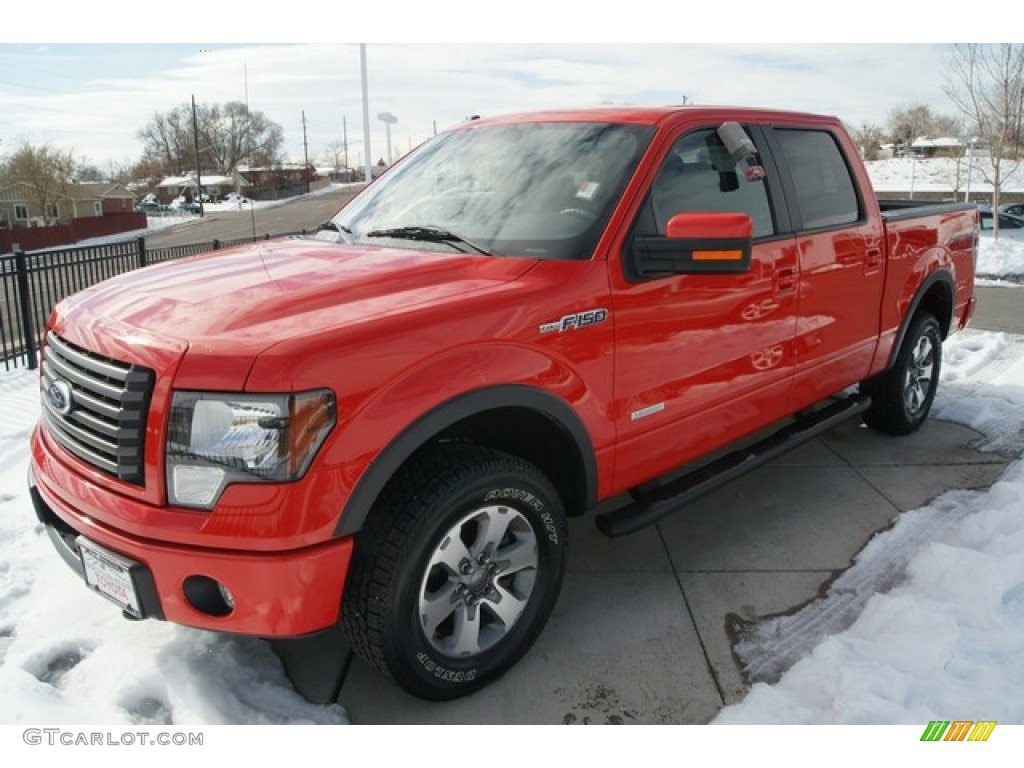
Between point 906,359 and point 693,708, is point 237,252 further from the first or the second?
point 906,359

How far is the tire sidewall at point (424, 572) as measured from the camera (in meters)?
2.45

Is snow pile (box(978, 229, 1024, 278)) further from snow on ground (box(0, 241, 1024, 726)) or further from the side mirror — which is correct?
the side mirror

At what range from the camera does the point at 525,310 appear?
2.66 m

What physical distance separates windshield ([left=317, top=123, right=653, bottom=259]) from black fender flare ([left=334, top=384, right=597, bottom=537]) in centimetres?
57

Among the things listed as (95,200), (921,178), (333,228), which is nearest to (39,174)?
(95,200)

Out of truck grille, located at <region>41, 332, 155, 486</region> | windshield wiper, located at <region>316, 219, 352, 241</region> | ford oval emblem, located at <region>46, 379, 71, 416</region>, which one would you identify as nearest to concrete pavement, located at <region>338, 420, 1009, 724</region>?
truck grille, located at <region>41, 332, 155, 486</region>

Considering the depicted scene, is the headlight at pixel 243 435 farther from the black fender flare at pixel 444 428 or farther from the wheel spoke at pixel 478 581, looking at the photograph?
the wheel spoke at pixel 478 581

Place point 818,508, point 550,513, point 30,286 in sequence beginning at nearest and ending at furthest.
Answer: point 550,513 < point 818,508 < point 30,286

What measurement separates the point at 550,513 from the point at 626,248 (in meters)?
1.01

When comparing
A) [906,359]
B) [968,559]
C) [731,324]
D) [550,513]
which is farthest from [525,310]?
[906,359]

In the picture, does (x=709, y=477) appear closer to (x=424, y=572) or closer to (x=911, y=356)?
(x=424, y=572)

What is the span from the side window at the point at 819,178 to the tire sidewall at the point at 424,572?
214cm

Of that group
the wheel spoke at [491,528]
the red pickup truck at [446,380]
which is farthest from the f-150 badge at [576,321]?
the wheel spoke at [491,528]
